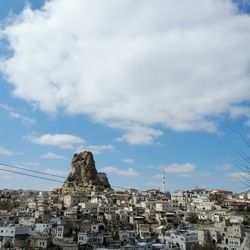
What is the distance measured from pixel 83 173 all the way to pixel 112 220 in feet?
60.9

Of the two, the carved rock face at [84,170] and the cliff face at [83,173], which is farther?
the carved rock face at [84,170]

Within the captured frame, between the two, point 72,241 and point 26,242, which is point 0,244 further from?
point 72,241

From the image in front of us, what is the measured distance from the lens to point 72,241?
31.1 meters

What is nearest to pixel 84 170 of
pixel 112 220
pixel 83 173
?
pixel 83 173

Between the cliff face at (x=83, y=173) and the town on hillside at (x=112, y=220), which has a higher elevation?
the cliff face at (x=83, y=173)

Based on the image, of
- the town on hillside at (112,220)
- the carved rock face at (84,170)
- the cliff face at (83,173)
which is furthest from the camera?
the carved rock face at (84,170)

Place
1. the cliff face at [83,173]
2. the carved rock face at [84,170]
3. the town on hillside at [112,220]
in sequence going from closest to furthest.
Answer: the town on hillside at [112,220], the cliff face at [83,173], the carved rock face at [84,170]

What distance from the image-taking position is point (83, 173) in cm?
5906

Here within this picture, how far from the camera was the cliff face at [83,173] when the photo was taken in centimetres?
5878

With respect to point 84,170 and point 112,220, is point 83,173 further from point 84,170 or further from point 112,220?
point 112,220

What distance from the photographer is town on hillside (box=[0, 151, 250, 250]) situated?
104 feet

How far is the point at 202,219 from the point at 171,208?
497cm

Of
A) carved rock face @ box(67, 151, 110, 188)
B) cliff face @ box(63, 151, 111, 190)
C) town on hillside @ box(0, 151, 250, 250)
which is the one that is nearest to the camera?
town on hillside @ box(0, 151, 250, 250)

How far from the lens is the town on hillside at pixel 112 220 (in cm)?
3164
